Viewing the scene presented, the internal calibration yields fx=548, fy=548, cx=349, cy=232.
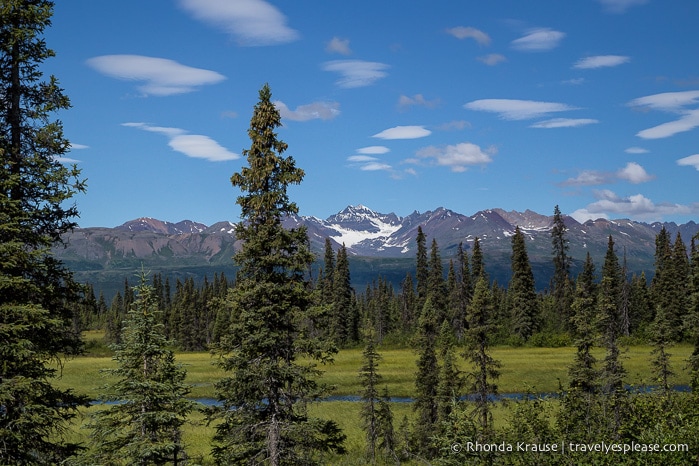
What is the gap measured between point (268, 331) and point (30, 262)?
23.7 feet

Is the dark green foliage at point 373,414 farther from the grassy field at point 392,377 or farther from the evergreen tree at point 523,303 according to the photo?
the evergreen tree at point 523,303

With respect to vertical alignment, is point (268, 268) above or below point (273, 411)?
above

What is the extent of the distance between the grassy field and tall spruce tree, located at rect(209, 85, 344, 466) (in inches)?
781

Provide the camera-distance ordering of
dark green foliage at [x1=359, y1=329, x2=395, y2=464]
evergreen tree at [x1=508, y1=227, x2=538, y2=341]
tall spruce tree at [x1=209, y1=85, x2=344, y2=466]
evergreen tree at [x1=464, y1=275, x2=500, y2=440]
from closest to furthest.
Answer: tall spruce tree at [x1=209, y1=85, x2=344, y2=466] → evergreen tree at [x1=464, y1=275, x2=500, y2=440] → dark green foliage at [x1=359, y1=329, x2=395, y2=464] → evergreen tree at [x1=508, y1=227, x2=538, y2=341]

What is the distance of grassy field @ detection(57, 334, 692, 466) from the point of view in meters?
45.3

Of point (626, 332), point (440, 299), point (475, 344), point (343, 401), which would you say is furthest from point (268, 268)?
point (626, 332)

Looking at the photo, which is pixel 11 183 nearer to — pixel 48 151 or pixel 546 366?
pixel 48 151

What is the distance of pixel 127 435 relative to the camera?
15.7 m

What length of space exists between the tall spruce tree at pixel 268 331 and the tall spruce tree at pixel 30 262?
500 cm

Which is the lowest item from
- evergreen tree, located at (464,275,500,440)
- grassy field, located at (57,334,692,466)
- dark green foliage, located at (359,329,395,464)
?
grassy field, located at (57,334,692,466)

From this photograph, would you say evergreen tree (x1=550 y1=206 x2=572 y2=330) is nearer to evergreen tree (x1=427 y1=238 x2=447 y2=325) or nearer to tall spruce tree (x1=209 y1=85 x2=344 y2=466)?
evergreen tree (x1=427 y1=238 x2=447 y2=325)

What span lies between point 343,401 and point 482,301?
27453 millimetres

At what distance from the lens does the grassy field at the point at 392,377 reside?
45.3 metres

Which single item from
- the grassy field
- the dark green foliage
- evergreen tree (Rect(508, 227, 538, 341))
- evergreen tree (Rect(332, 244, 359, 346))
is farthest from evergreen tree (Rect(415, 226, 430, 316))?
the dark green foliage
